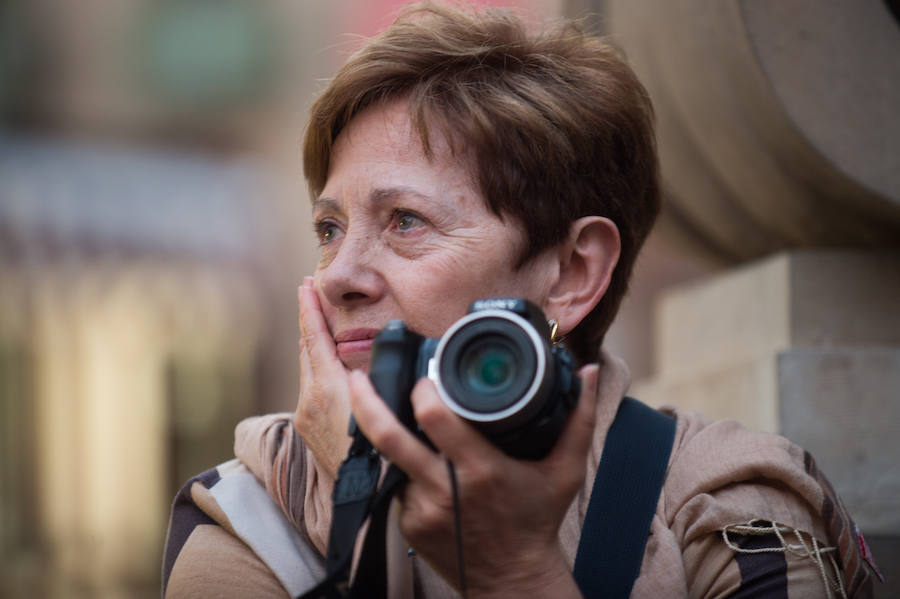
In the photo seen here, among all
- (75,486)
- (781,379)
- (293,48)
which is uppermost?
(293,48)

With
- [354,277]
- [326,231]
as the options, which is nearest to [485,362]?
[354,277]

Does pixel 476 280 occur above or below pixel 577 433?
above

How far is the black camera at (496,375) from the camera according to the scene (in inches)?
Answer: 61.7

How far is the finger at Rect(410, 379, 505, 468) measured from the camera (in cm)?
157

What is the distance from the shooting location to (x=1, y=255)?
8070 millimetres

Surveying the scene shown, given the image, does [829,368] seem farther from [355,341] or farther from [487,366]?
[487,366]

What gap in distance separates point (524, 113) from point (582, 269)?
40cm

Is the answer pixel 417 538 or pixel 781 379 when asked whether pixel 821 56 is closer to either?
pixel 781 379

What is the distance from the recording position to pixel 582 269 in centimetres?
239

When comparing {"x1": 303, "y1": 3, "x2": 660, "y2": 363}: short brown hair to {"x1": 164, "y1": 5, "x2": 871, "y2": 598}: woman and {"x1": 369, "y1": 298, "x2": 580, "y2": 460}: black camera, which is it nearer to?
{"x1": 164, "y1": 5, "x2": 871, "y2": 598}: woman

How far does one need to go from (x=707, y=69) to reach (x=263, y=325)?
21.9 ft

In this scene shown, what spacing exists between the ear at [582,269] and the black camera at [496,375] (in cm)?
68

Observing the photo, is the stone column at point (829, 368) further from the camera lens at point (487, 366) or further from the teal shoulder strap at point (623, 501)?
the camera lens at point (487, 366)

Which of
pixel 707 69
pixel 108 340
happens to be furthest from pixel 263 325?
pixel 707 69
